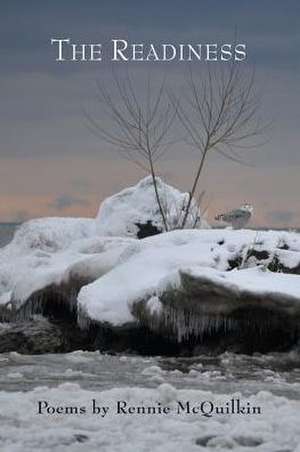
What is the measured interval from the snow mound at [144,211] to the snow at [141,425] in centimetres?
1155

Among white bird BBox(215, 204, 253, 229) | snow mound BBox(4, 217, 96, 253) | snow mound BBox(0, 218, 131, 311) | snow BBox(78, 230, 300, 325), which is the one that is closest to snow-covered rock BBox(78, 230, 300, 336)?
snow BBox(78, 230, 300, 325)

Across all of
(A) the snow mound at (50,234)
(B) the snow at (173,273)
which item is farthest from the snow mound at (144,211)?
(B) the snow at (173,273)

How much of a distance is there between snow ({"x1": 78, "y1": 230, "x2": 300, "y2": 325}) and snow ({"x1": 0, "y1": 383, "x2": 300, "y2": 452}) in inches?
104

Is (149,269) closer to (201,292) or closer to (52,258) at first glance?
(201,292)

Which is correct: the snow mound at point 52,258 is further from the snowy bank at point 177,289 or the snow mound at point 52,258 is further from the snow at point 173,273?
the snow at point 173,273

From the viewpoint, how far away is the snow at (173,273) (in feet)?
31.0

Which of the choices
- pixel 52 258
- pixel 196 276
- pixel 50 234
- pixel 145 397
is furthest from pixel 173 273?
pixel 50 234

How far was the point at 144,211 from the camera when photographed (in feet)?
61.2

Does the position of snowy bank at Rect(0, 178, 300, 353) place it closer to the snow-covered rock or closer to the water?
the snow-covered rock

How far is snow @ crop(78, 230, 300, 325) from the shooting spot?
9.45 metres

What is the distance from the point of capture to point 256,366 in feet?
29.1

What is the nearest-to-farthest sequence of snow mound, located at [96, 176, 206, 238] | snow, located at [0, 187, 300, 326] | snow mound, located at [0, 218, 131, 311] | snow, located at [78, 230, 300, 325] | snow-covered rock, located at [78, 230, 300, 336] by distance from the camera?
1. snow-covered rock, located at [78, 230, 300, 336]
2. snow, located at [78, 230, 300, 325]
3. snow, located at [0, 187, 300, 326]
4. snow mound, located at [0, 218, 131, 311]
5. snow mound, located at [96, 176, 206, 238]

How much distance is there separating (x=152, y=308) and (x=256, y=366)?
1.52 meters

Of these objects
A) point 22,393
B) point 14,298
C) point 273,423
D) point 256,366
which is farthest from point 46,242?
point 273,423
